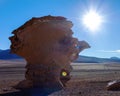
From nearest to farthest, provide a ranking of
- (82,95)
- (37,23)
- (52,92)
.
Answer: (82,95) < (52,92) < (37,23)

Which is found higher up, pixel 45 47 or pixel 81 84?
pixel 45 47

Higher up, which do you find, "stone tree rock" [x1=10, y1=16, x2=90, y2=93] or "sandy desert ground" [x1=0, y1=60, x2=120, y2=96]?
"stone tree rock" [x1=10, y1=16, x2=90, y2=93]

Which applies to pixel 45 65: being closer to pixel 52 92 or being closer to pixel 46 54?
pixel 46 54

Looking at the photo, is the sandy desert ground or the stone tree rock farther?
the stone tree rock

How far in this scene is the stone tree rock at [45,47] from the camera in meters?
22.2

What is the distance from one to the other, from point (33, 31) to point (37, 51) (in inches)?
57.0

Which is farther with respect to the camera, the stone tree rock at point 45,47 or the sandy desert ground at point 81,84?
the stone tree rock at point 45,47

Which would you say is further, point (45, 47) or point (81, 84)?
point (81, 84)

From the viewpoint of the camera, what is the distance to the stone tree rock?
22172 millimetres

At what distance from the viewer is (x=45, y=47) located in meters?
22.4

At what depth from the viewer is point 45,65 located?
22516mm

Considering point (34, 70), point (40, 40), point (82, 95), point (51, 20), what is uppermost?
point (51, 20)

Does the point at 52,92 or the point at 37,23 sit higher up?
the point at 37,23

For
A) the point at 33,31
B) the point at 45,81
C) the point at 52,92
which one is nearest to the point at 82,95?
the point at 52,92
